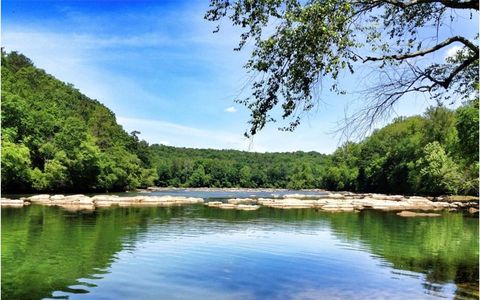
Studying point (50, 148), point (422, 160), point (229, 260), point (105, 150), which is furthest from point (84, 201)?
point (105, 150)

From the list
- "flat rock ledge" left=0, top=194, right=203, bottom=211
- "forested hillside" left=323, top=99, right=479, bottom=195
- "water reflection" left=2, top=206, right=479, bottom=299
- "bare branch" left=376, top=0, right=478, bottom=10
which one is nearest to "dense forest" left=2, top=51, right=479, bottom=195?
"forested hillside" left=323, top=99, right=479, bottom=195

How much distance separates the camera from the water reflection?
49.1ft

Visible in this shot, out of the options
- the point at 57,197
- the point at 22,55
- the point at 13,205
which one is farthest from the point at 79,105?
the point at 13,205

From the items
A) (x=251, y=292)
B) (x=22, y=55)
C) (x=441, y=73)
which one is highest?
(x=22, y=55)

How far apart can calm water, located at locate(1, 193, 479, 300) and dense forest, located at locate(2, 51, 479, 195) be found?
977 cm

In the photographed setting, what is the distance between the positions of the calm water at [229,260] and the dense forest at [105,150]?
9.77 meters

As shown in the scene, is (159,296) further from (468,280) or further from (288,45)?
(468,280)

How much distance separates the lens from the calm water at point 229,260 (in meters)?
14.9

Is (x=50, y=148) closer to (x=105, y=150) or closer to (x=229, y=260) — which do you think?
(x=105, y=150)

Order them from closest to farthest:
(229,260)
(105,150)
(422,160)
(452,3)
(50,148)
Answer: (452,3) → (229,260) → (50,148) → (422,160) → (105,150)

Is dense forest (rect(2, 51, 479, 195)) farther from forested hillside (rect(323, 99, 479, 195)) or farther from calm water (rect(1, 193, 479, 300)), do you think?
calm water (rect(1, 193, 479, 300))

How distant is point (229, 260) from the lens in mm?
20516

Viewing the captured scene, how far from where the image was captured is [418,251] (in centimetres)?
2419

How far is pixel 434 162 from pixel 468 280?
62.9m
